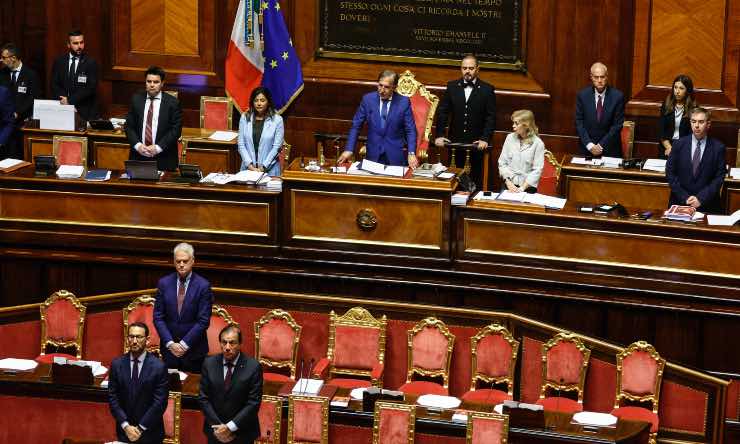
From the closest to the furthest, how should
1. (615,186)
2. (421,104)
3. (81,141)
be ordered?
(615,186) < (421,104) < (81,141)

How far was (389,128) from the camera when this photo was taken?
1145 cm

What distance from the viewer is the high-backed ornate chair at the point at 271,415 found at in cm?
918

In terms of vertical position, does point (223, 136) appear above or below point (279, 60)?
below

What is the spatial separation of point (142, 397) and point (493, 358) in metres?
2.46

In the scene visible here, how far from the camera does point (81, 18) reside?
14617 mm

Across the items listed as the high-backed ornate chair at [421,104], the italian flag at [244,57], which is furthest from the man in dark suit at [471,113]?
the italian flag at [244,57]

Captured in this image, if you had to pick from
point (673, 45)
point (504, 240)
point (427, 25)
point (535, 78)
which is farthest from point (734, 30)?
point (504, 240)

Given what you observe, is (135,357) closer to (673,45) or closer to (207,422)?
(207,422)

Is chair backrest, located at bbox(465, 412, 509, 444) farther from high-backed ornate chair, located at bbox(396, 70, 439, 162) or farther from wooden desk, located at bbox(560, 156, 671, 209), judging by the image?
high-backed ornate chair, located at bbox(396, 70, 439, 162)

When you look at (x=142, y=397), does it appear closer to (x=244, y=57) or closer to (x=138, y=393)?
(x=138, y=393)

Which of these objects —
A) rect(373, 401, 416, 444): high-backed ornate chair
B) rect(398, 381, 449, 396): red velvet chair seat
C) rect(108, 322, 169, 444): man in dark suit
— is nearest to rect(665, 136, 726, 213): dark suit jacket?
rect(398, 381, 449, 396): red velvet chair seat

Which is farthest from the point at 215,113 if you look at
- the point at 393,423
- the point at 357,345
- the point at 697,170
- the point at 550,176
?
the point at 393,423

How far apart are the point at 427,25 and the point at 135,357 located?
5.83 meters

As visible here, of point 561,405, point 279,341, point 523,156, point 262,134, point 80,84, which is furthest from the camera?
point 80,84
